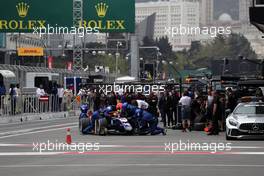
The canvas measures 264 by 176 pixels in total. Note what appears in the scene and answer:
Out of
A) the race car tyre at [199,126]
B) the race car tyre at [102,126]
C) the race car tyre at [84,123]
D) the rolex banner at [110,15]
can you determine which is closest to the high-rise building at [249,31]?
the rolex banner at [110,15]

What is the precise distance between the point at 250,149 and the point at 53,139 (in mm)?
7589

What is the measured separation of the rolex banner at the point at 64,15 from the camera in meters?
61.9

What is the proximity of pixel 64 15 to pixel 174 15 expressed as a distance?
11003 centimetres

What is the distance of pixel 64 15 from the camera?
62875 mm

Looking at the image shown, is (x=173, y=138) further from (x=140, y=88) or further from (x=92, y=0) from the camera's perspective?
(x=92, y=0)

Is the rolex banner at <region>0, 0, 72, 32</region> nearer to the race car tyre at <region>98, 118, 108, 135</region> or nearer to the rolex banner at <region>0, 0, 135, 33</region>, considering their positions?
the rolex banner at <region>0, 0, 135, 33</region>

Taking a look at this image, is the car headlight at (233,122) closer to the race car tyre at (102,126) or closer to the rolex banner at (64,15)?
the race car tyre at (102,126)

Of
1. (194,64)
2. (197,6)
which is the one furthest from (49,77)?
(197,6)

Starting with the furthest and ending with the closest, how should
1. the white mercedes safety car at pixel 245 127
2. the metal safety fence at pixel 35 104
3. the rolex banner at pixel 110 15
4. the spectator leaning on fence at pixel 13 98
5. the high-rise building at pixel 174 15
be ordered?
the high-rise building at pixel 174 15 → the rolex banner at pixel 110 15 → the spectator leaning on fence at pixel 13 98 → the metal safety fence at pixel 35 104 → the white mercedes safety car at pixel 245 127

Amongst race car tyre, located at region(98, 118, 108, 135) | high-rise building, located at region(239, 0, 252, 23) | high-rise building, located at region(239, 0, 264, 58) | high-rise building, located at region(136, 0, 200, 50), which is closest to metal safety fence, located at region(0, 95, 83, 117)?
race car tyre, located at region(98, 118, 108, 135)

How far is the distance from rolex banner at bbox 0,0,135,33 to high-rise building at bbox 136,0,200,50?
9633cm

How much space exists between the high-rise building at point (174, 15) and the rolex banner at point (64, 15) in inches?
3793

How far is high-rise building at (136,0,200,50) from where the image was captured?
536 ft

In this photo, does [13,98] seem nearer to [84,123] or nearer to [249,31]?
[84,123]
